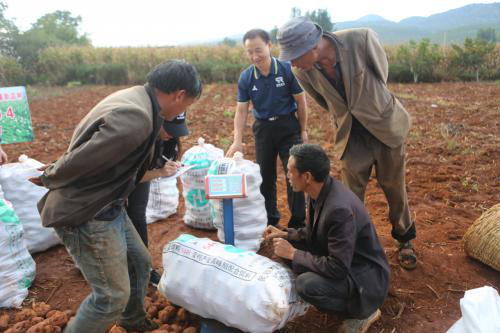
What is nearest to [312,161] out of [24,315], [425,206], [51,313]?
[51,313]

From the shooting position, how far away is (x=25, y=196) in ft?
10.3

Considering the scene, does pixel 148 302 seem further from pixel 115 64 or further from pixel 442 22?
pixel 442 22

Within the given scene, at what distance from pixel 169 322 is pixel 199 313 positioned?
274mm

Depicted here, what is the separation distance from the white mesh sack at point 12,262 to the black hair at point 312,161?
195cm

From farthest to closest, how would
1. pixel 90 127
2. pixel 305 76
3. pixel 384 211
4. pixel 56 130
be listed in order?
pixel 56 130
pixel 384 211
pixel 305 76
pixel 90 127

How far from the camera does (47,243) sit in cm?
324

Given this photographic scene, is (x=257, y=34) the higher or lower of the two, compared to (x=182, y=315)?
higher

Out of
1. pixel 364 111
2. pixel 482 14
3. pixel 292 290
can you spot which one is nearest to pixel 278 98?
pixel 364 111

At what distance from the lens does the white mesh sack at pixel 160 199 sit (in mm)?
3633

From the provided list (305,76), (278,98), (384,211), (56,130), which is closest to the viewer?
(305,76)

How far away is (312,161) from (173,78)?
834 millimetres

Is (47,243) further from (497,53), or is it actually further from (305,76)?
(497,53)

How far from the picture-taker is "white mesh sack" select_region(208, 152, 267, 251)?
2977 millimetres

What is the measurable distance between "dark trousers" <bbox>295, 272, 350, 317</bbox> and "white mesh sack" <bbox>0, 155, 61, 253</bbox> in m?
2.20
